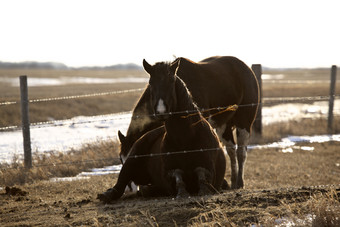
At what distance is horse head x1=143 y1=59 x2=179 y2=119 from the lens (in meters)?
5.17

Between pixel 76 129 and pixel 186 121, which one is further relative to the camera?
pixel 76 129

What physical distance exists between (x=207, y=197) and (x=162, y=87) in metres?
1.50

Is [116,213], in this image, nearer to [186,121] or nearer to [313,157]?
[186,121]

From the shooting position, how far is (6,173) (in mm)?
9062

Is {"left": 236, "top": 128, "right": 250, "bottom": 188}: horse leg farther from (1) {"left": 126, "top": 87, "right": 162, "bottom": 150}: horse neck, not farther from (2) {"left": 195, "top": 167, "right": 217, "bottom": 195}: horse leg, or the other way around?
(2) {"left": 195, "top": 167, "right": 217, "bottom": 195}: horse leg

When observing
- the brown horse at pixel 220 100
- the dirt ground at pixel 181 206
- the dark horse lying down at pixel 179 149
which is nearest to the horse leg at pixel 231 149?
the brown horse at pixel 220 100

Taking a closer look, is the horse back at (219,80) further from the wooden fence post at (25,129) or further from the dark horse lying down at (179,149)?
the wooden fence post at (25,129)

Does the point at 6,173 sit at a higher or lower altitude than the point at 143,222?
lower

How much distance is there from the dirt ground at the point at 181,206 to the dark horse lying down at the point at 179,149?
282mm

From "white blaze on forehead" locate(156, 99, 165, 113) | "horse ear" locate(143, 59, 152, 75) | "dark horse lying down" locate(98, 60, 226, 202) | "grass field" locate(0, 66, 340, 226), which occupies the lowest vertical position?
"grass field" locate(0, 66, 340, 226)

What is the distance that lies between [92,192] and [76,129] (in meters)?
11.1

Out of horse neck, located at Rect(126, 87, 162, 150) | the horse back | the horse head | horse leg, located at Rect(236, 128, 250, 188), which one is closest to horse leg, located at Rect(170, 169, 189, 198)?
the horse head

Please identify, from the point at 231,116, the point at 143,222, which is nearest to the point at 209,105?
the point at 231,116

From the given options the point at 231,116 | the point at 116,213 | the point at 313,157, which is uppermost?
the point at 231,116
